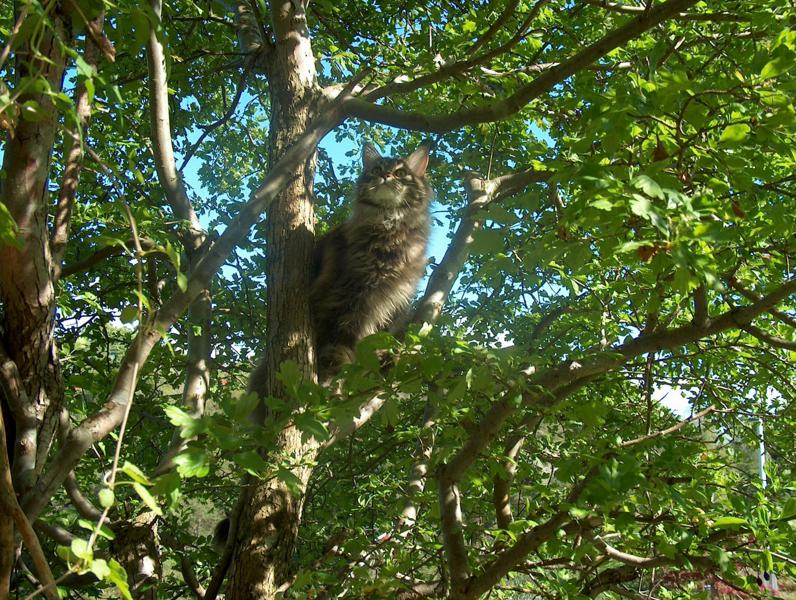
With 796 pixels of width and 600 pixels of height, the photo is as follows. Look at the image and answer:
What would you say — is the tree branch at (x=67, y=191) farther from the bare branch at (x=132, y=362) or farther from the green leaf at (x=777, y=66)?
the green leaf at (x=777, y=66)

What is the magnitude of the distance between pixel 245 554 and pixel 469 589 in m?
0.91

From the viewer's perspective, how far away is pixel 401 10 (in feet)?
15.1

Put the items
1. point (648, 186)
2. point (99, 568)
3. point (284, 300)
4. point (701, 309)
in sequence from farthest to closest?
point (284, 300), point (701, 309), point (648, 186), point (99, 568)

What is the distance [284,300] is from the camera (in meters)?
2.81

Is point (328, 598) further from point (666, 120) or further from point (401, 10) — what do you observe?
point (401, 10)

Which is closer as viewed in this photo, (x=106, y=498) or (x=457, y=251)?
(x=106, y=498)

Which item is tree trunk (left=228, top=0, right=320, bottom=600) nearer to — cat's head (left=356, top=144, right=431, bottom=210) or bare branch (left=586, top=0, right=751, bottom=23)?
cat's head (left=356, top=144, right=431, bottom=210)

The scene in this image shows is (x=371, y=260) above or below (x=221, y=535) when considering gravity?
above

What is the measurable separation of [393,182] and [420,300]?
1.22 metres

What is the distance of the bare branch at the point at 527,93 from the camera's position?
228 cm

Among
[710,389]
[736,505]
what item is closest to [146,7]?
[736,505]

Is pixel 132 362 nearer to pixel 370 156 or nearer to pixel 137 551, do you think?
pixel 137 551

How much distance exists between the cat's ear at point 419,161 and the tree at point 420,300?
0.33 metres

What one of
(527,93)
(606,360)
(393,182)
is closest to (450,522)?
(606,360)
